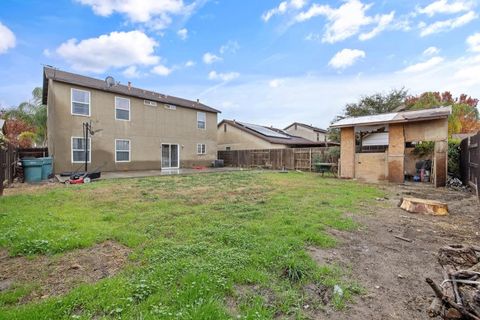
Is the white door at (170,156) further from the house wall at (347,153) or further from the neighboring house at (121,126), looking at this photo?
the house wall at (347,153)

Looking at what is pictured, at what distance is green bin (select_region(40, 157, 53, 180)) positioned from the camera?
40.2 ft

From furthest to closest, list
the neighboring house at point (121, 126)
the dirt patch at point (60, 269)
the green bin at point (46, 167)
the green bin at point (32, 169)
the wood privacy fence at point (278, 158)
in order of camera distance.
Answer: the wood privacy fence at point (278, 158) < the neighboring house at point (121, 126) < the green bin at point (46, 167) < the green bin at point (32, 169) < the dirt patch at point (60, 269)

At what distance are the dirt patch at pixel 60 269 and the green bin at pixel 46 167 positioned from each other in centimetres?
1114

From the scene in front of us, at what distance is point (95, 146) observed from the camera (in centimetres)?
1541

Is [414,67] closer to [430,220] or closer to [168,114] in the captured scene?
[430,220]

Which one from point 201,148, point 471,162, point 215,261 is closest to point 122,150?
point 201,148

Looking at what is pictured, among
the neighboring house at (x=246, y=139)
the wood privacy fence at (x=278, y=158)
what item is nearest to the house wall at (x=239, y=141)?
the neighboring house at (x=246, y=139)

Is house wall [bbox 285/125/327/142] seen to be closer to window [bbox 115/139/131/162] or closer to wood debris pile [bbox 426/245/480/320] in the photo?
window [bbox 115/139/131/162]

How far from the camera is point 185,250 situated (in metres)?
3.39

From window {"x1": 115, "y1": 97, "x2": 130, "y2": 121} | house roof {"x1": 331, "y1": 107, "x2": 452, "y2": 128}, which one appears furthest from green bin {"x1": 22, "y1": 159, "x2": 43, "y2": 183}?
house roof {"x1": 331, "y1": 107, "x2": 452, "y2": 128}

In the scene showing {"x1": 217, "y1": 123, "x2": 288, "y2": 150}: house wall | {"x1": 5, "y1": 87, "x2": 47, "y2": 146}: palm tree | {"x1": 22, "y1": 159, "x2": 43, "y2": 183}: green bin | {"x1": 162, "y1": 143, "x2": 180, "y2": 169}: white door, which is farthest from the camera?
{"x1": 217, "y1": 123, "x2": 288, "y2": 150}: house wall

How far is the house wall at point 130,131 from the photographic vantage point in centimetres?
1396

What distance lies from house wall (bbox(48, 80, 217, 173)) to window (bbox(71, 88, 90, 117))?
0.72 ft

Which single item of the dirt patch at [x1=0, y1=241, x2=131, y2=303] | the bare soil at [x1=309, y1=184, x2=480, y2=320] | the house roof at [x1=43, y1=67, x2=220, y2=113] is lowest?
the bare soil at [x1=309, y1=184, x2=480, y2=320]
